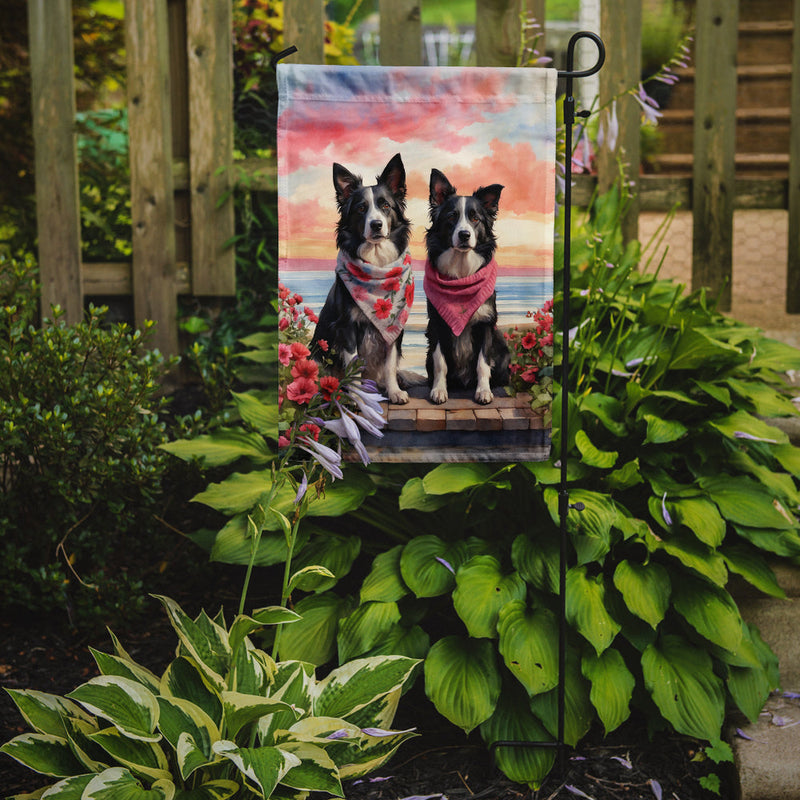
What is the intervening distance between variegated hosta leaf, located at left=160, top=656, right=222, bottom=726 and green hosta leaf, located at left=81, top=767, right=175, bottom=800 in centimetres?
20

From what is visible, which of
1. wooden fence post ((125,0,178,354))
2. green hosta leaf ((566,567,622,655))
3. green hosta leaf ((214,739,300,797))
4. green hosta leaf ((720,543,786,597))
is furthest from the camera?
wooden fence post ((125,0,178,354))

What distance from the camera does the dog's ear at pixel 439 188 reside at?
1.85 metres

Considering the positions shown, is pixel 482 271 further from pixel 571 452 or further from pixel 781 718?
pixel 781 718

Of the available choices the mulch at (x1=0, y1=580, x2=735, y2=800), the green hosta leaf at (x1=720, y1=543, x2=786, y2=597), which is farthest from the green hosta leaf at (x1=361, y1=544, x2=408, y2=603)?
the green hosta leaf at (x1=720, y1=543, x2=786, y2=597)

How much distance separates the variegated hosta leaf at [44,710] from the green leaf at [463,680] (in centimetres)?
75

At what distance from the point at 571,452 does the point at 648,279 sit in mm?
1057

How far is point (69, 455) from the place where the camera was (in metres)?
2.33

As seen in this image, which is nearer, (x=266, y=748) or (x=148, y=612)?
(x=266, y=748)

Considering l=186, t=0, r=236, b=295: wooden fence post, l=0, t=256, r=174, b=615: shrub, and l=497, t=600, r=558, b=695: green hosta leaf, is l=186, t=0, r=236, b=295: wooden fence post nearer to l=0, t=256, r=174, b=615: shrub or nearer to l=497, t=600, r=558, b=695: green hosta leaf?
l=0, t=256, r=174, b=615: shrub

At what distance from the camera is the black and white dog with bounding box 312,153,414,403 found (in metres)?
1.82

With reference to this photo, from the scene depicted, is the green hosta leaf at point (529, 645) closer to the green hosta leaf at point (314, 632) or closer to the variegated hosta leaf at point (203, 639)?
the green hosta leaf at point (314, 632)

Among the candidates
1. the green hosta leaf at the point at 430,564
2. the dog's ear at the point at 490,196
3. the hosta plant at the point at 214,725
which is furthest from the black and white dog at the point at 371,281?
the hosta plant at the point at 214,725

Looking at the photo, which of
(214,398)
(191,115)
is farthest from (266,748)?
(191,115)

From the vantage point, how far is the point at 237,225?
3404 millimetres
